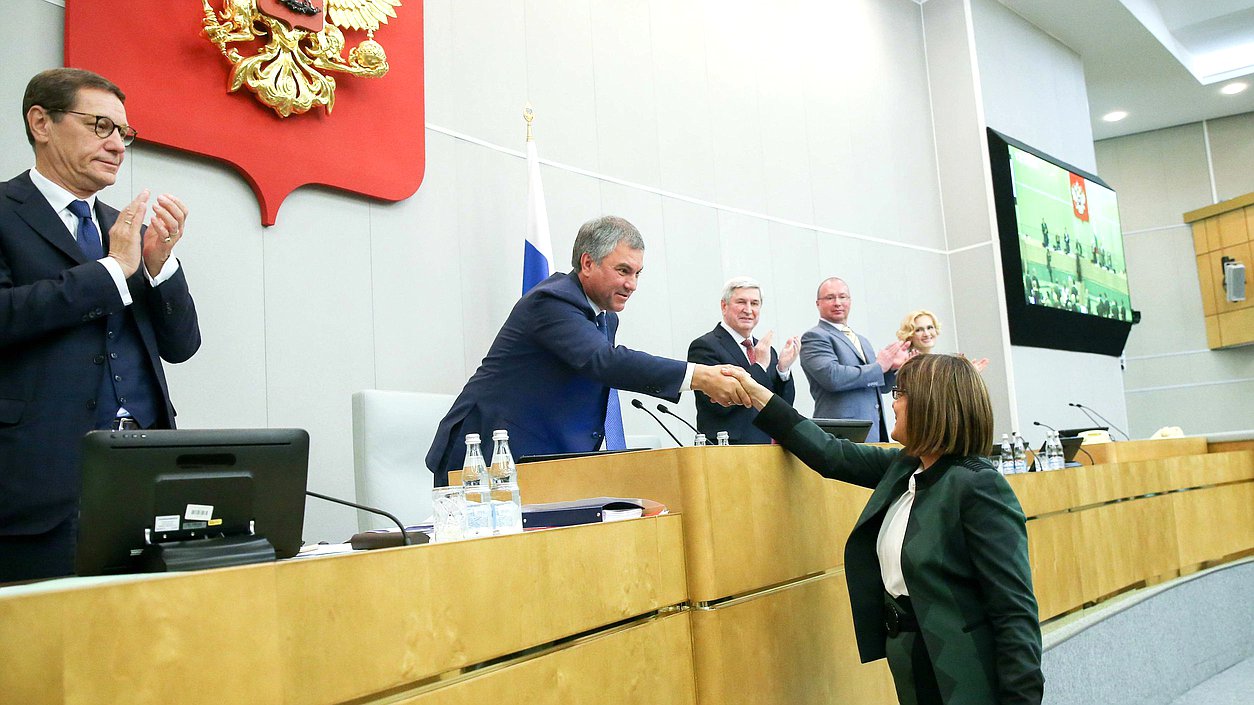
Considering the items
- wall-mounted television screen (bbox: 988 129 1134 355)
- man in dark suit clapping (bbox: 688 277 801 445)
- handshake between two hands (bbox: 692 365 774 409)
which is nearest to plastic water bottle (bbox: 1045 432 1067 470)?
man in dark suit clapping (bbox: 688 277 801 445)

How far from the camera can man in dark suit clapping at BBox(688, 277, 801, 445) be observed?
3.73 m

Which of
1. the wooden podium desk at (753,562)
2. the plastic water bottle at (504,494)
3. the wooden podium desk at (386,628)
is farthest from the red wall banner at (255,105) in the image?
the wooden podium desk at (386,628)

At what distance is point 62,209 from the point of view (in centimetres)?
215

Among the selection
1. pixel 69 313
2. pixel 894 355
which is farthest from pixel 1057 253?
pixel 69 313

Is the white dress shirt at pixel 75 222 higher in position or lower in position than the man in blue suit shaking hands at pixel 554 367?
higher

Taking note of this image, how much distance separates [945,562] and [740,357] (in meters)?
2.06

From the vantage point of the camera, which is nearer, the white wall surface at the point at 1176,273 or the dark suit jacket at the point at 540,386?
the dark suit jacket at the point at 540,386

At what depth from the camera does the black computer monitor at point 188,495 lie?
1.23 metres

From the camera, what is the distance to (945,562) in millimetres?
1874

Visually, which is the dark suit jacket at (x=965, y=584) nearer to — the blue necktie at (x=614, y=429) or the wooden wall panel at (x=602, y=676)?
the wooden wall panel at (x=602, y=676)

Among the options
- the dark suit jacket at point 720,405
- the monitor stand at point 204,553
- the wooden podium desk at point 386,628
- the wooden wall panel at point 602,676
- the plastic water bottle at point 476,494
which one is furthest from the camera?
the dark suit jacket at point 720,405

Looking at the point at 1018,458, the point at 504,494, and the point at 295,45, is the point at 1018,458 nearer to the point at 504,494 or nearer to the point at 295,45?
the point at 504,494

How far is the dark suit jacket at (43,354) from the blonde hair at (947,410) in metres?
1.71

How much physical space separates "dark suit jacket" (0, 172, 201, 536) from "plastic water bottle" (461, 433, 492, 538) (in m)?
0.84
